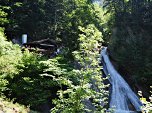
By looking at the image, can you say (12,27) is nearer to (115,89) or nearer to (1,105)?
(115,89)

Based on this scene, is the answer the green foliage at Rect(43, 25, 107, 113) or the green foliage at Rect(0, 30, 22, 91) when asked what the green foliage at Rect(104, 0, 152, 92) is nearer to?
the green foliage at Rect(0, 30, 22, 91)

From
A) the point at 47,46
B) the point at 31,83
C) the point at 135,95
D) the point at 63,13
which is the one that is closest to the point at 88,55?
the point at 31,83

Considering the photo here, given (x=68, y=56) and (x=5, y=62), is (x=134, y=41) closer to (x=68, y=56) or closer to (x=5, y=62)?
(x=68, y=56)

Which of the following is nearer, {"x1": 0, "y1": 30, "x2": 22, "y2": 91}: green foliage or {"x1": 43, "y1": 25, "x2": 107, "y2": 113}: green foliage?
{"x1": 43, "y1": 25, "x2": 107, "y2": 113}: green foliage

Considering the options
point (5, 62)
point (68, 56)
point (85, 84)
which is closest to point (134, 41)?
point (68, 56)

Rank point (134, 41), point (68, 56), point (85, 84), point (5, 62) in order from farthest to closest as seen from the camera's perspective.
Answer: point (134, 41) → point (68, 56) → point (5, 62) → point (85, 84)

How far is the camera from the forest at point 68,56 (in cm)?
1012

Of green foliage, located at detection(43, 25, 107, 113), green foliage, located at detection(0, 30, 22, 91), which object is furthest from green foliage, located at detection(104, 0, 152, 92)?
green foliage, located at detection(43, 25, 107, 113)

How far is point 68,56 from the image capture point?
3275 cm

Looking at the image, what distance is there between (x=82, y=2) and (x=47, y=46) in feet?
47.9

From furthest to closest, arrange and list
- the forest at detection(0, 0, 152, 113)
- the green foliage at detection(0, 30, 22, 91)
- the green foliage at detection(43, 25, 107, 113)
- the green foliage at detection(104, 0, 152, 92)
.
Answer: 1. the green foliage at detection(104, 0, 152, 92)
2. the green foliage at detection(0, 30, 22, 91)
3. the forest at detection(0, 0, 152, 113)
4. the green foliage at detection(43, 25, 107, 113)

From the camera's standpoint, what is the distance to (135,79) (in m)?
→ 30.2

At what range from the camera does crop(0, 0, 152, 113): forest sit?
1012 cm

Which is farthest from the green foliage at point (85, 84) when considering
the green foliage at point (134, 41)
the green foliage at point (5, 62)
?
the green foliage at point (134, 41)
